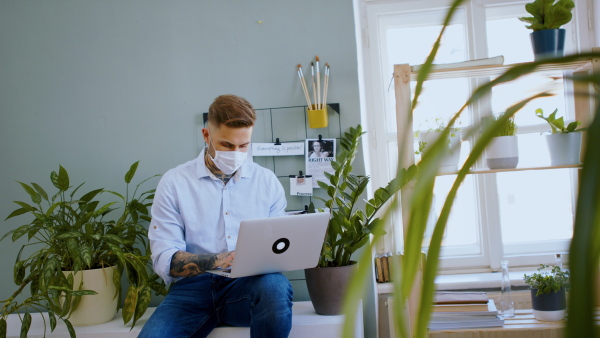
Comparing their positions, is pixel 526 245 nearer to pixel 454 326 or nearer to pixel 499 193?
pixel 499 193

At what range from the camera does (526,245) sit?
2.76 m

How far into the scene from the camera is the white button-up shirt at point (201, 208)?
218 cm

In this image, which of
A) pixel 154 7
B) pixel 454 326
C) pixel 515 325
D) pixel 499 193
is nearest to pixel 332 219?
pixel 454 326

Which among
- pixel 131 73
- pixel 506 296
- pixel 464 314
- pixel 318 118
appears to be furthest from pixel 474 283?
pixel 131 73

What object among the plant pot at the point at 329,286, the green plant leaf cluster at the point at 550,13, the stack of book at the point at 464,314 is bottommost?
the stack of book at the point at 464,314

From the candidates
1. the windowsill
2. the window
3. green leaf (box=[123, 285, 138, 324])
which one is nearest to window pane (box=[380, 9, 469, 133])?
A: the window

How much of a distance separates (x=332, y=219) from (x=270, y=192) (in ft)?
0.97

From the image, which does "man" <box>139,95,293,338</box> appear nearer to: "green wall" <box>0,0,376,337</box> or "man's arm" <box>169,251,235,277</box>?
"man's arm" <box>169,251,235,277</box>

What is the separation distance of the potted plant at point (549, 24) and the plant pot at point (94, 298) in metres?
1.85

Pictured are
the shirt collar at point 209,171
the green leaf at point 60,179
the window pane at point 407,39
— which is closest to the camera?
the shirt collar at point 209,171

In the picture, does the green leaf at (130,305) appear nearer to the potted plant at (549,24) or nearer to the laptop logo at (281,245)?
the laptop logo at (281,245)

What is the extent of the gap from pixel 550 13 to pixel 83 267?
6.64ft

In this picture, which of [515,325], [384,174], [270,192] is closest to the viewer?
[515,325]

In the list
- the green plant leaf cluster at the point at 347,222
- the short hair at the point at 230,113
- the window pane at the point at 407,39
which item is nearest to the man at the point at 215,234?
the short hair at the point at 230,113
